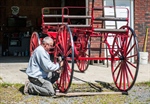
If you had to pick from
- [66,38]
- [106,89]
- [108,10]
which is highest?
[108,10]

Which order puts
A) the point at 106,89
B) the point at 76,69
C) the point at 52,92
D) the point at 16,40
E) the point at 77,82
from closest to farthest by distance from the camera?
the point at 52,92 < the point at 106,89 < the point at 77,82 < the point at 76,69 < the point at 16,40

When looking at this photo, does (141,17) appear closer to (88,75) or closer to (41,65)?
(88,75)

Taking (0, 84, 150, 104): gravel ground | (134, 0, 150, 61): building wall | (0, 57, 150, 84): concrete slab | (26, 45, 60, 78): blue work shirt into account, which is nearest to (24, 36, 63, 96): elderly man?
(26, 45, 60, 78): blue work shirt

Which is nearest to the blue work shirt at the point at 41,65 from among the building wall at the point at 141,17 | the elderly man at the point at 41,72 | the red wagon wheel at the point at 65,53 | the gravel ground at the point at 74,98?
the elderly man at the point at 41,72

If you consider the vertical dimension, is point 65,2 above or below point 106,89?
above

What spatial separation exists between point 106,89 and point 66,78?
4.05ft

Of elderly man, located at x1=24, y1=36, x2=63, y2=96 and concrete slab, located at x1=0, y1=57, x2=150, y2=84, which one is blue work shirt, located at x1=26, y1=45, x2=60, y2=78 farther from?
concrete slab, located at x1=0, y1=57, x2=150, y2=84

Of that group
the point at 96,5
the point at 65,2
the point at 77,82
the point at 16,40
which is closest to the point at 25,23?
the point at 16,40

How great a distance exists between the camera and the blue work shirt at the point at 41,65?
5996mm

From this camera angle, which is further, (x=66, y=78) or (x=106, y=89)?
(x=106, y=89)

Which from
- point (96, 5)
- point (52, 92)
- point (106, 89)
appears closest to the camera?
point (52, 92)

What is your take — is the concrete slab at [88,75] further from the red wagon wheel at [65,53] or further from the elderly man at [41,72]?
the red wagon wheel at [65,53]

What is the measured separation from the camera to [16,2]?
16891 millimetres

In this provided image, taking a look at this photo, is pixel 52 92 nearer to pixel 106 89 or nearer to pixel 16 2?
pixel 106 89
